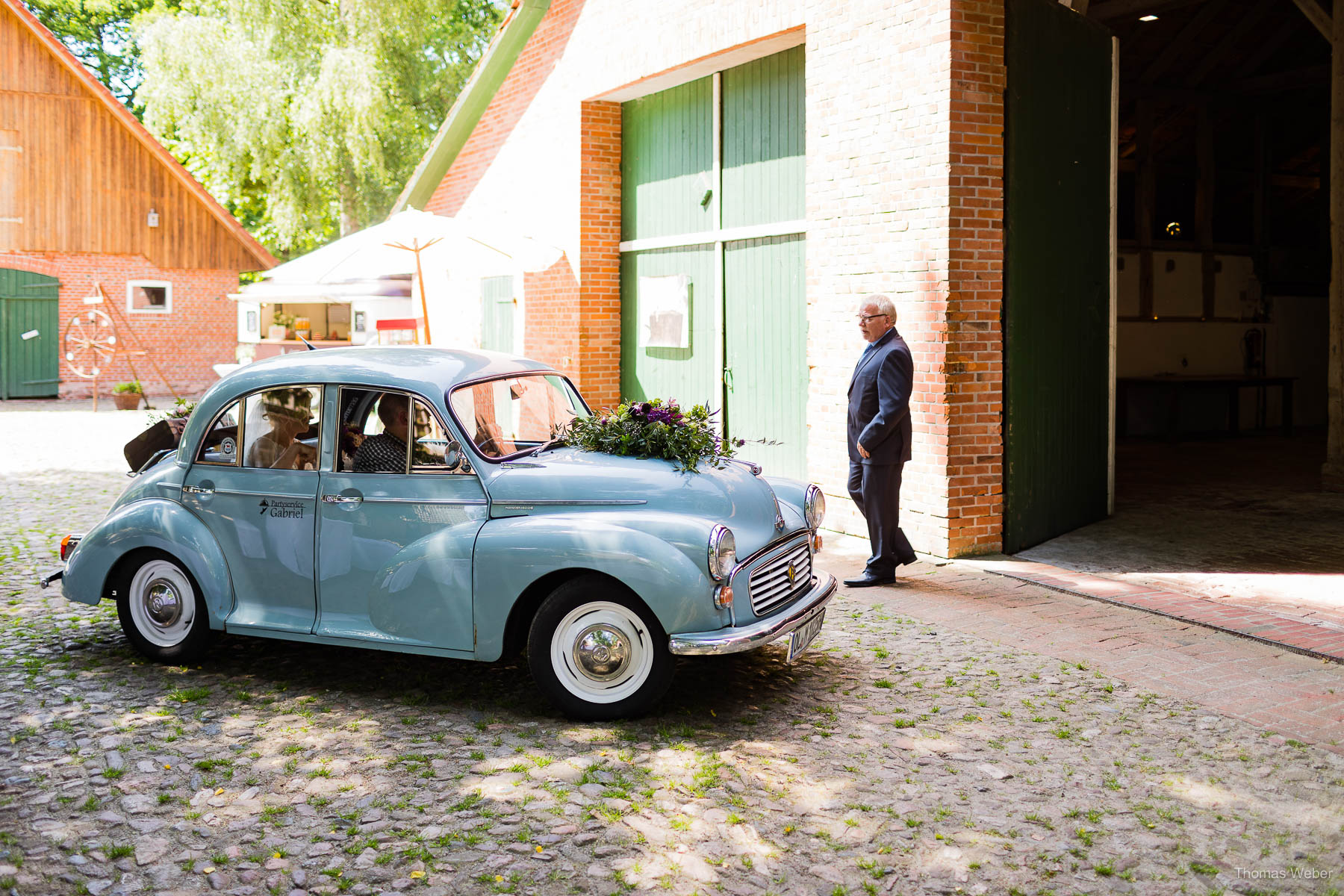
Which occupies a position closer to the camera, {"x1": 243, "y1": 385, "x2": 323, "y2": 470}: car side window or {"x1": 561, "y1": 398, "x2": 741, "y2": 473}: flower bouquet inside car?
{"x1": 561, "y1": 398, "x2": 741, "y2": 473}: flower bouquet inside car

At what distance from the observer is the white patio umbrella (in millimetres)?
11227

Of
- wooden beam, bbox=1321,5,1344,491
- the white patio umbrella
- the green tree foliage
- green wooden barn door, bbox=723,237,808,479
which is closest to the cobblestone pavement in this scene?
green wooden barn door, bbox=723,237,808,479

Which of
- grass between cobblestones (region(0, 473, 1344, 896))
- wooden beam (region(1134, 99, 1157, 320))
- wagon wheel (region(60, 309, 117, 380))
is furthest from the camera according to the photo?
wagon wheel (region(60, 309, 117, 380))

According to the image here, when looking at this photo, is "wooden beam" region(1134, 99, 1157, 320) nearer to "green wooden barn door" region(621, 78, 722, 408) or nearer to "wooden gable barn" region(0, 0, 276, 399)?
"green wooden barn door" region(621, 78, 722, 408)

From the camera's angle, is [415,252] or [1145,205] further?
[1145,205]

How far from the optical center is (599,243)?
13266 mm

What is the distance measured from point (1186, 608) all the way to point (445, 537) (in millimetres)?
4472

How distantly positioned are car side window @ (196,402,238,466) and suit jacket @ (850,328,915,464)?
3.72m

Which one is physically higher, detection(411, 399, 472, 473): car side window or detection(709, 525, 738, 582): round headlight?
detection(411, 399, 472, 473): car side window

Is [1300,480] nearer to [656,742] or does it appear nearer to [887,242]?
[887,242]

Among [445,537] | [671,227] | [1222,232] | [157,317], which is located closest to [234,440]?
[445,537]

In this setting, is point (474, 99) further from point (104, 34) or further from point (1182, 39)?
point (104, 34)

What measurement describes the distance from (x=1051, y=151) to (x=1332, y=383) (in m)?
5.00

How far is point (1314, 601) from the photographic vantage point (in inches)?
276
